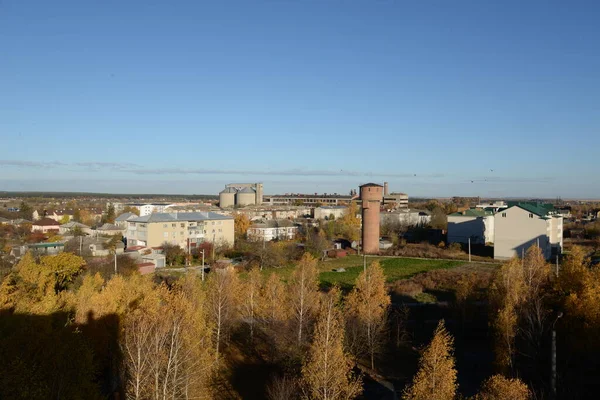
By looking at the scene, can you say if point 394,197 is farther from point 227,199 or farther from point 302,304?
point 302,304

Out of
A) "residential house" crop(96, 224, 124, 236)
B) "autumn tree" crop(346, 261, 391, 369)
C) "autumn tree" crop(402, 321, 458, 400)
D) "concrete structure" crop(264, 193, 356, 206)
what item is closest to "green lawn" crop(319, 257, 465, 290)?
"autumn tree" crop(346, 261, 391, 369)

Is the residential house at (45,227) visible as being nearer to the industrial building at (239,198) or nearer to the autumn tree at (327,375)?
the industrial building at (239,198)

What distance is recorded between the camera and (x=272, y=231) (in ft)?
154

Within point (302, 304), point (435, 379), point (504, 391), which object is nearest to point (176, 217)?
point (302, 304)

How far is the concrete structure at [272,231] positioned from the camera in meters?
45.7

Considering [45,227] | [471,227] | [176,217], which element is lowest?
[45,227]

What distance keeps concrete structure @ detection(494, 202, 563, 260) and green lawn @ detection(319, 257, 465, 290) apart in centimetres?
310

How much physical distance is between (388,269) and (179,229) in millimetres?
16037

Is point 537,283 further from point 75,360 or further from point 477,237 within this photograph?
point 477,237

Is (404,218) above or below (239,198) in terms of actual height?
below

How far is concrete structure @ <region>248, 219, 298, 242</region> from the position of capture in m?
45.7

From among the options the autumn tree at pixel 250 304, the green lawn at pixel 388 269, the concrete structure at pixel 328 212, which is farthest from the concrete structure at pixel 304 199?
the autumn tree at pixel 250 304

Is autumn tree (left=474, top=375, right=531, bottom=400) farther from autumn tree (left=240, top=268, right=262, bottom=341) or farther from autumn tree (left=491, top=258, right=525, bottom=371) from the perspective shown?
autumn tree (left=240, top=268, right=262, bottom=341)

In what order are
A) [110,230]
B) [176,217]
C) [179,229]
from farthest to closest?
[110,230] < [176,217] < [179,229]
